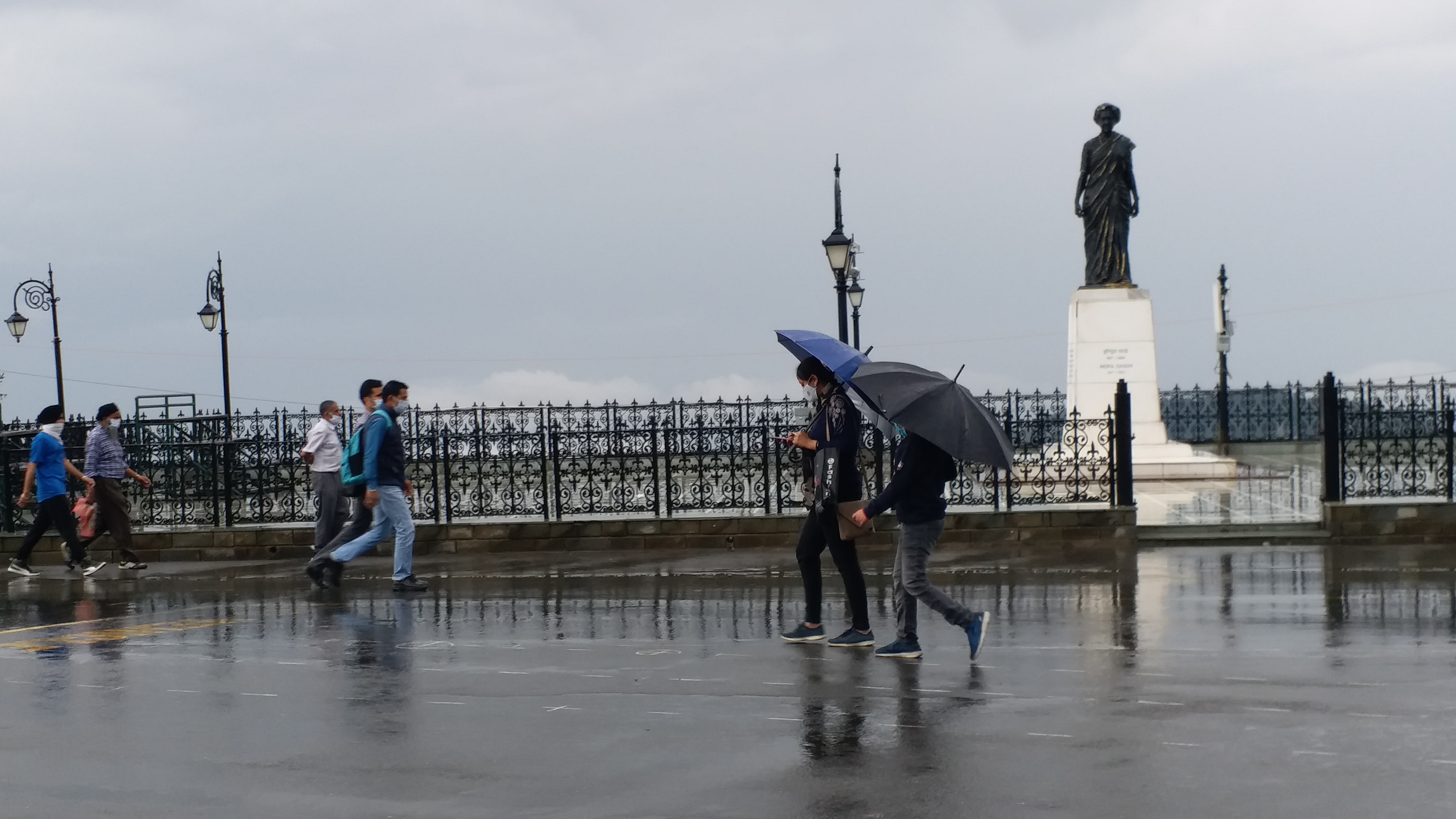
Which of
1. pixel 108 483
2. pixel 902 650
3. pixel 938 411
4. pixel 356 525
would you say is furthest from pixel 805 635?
pixel 108 483

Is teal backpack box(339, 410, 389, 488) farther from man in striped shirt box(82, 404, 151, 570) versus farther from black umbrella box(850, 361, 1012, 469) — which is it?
black umbrella box(850, 361, 1012, 469)

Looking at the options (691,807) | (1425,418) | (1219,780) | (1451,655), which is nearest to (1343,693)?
(1451,655)

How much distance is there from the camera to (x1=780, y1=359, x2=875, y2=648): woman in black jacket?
9703mm

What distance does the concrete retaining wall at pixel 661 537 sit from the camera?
1692 centimetres

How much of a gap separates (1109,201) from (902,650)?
58.2 ft

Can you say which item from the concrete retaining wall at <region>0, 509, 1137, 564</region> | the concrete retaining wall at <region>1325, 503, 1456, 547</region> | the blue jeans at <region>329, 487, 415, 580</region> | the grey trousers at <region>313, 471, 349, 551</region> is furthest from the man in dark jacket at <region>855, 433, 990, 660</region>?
the concrete retaining wall at <region>1325, 503, 1456, 547</region>

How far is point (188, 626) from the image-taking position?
11938 millimetres

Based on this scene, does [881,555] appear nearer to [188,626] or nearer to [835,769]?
[188,626]

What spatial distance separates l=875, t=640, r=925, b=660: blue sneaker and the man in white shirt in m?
7.47

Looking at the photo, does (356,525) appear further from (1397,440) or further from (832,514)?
(1397,440)

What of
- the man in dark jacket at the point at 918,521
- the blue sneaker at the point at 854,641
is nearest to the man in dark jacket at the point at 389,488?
the blue sneaker at the point at 854,641

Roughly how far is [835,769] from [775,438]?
948cm

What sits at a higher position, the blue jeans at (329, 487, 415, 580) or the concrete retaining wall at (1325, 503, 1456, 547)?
the blue jeans at (329, 487, 415, 580)

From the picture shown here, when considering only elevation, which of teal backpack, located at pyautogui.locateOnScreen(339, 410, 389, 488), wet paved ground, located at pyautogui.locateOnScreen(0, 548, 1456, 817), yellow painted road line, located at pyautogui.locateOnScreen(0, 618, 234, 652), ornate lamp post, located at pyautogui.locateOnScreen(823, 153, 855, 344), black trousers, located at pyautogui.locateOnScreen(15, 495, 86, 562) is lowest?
yellow painted road line, located at pyautogui.locateOnScreen(0, 618, 234, 652)
